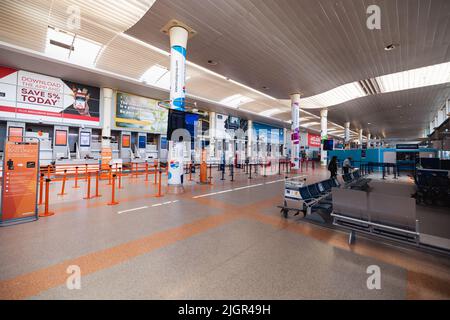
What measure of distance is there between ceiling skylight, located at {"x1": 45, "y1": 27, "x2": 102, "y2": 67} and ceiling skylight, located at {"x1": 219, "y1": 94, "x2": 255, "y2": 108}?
10023 millimetres

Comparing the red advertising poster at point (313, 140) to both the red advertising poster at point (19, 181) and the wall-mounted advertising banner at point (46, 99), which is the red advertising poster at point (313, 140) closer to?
the wall-mounted advertising banner at point (46, 99)

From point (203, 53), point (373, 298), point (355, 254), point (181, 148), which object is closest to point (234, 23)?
point (203, 53)

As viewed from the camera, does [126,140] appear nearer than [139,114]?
Yes

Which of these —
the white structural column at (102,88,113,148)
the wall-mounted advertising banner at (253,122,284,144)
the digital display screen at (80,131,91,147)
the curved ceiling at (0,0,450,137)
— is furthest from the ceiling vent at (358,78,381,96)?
the digital display screen at (80,131,91,147)

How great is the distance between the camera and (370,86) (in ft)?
44.2

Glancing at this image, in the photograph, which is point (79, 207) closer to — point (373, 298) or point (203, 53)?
point (373, 298)

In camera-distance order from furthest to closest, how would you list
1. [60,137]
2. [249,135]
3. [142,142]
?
[249,135], [142,142], [60,137]

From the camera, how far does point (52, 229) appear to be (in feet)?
11.6

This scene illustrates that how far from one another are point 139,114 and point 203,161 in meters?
7.95

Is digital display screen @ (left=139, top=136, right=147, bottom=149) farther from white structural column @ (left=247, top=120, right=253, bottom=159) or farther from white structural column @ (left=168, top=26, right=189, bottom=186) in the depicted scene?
white structural column @ (left=247, top=120, right=253, bottom=159)

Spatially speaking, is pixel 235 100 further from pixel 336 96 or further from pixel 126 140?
pixel 126 140

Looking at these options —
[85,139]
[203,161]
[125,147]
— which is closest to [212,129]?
[125,147]

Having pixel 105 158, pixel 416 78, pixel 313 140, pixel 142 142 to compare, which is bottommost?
pixel 105 158

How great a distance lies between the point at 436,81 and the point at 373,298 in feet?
53.6
